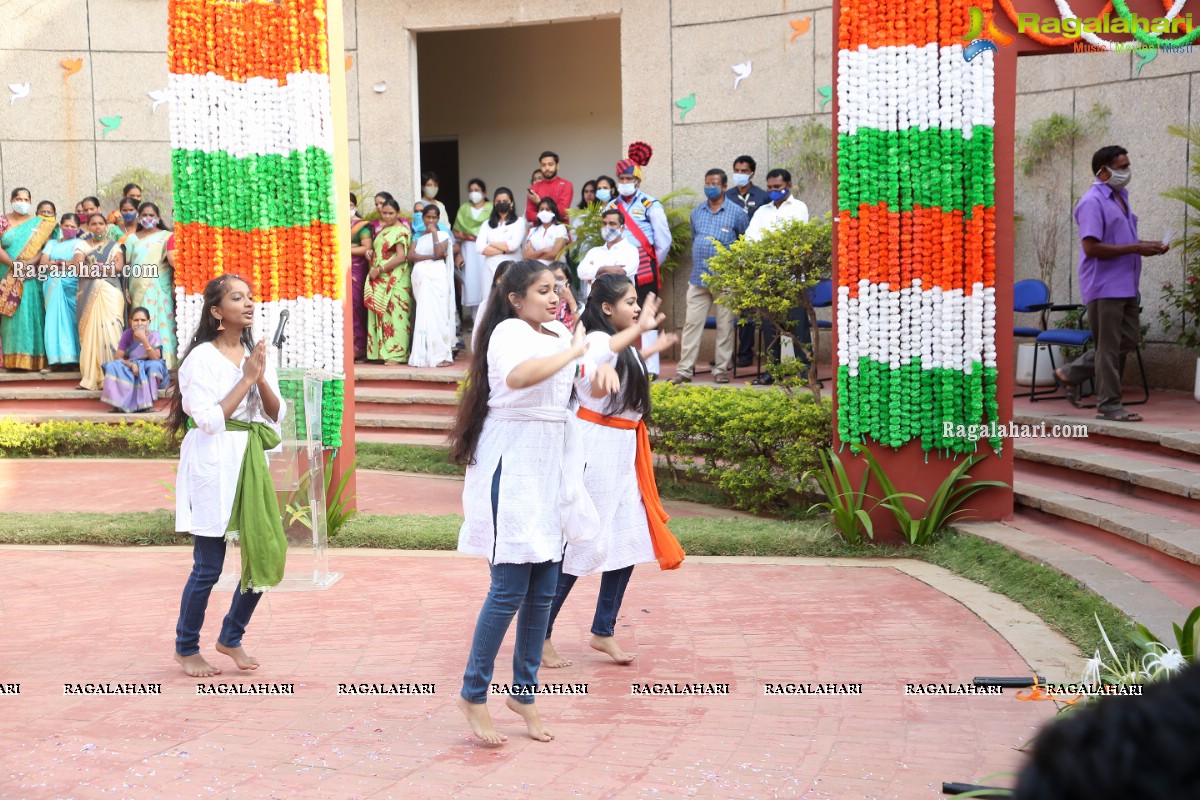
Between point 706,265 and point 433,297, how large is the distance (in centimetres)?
309

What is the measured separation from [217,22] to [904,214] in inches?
183

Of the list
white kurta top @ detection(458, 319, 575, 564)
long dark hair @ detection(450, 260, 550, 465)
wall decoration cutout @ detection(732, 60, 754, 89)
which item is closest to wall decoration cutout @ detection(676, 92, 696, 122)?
wall decoration cutout @ detection(732, 60, 754, 89)

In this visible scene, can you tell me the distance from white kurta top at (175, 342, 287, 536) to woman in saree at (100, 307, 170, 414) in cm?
725

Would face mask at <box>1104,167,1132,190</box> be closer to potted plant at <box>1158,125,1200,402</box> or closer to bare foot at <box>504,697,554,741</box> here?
potted plant at <box>1158,125,1200,402</box>

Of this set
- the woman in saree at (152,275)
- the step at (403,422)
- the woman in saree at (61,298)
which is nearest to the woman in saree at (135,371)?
the woman in saree at (152,275)

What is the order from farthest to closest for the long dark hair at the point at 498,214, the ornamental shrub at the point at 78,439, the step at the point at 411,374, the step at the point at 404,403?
the long dark hair at the point at 498,214
the step at the point at 411,374
the step at the point at 404,403
the ornamental shrub at the point at 78,439

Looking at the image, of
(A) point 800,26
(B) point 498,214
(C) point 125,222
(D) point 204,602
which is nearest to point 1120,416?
(D) point 204,602

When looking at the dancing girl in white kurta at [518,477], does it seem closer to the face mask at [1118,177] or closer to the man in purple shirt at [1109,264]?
the man in purple shirt at [1109,264]

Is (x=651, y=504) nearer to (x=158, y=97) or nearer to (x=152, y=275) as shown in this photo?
(x=152, y=275)

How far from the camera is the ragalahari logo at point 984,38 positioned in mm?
6957

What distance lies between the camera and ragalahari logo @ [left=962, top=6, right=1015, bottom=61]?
6957 mm

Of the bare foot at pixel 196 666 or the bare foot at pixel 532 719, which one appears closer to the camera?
the bare foot at pixel 532 719

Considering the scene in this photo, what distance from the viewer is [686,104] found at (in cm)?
1359

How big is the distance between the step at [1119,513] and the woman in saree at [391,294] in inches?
288
